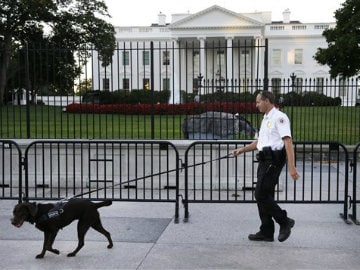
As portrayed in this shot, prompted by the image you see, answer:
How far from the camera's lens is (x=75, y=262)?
5301 millimetres

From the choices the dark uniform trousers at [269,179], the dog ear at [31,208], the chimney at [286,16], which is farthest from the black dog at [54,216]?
the chimney at [286,16]

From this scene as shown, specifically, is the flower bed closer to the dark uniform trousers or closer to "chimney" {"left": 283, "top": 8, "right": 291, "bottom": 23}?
the dark uniform trousers

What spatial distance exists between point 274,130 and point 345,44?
27997 millimetres

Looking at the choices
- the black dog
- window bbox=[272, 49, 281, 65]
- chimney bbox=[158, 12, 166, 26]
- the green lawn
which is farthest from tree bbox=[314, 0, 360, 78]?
chimney bbox=[158, 12, 166, 26]

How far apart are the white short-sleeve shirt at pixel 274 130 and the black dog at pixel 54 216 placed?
192 centimetres

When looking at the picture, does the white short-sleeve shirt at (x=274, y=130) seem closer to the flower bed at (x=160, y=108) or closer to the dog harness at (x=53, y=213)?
the dog harness at (x=53, y=213)

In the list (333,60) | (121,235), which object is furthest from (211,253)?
(333,60)

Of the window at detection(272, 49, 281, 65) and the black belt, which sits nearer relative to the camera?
the black belt

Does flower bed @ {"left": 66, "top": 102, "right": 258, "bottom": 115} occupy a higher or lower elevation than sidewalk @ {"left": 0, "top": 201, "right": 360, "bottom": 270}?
higher

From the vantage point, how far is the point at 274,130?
5.74 meters

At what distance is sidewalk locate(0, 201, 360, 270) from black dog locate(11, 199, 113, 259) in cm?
28

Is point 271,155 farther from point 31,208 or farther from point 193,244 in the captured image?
point 31,208

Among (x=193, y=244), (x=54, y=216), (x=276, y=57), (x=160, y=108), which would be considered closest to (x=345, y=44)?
(x=160, y=108)

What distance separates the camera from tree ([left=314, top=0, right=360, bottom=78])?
3162 centimetres
